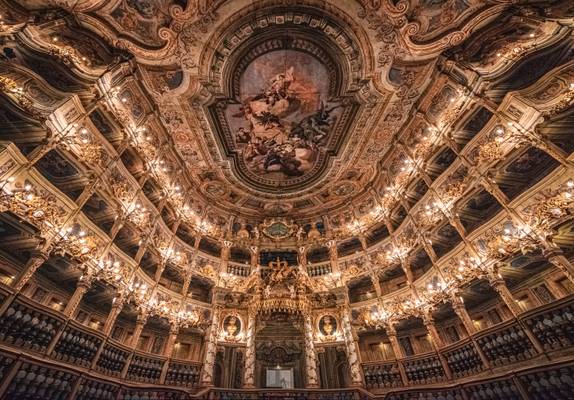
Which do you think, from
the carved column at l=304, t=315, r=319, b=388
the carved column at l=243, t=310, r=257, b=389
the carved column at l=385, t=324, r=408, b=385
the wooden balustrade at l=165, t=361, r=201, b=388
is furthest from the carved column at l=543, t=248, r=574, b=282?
the wooden balustrade at l=165, t=361, r=201, b=388

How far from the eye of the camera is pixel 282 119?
52.7 feet

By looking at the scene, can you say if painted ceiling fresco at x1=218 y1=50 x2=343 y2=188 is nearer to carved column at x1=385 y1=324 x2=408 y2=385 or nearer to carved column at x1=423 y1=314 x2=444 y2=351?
carved column at x1=385 y1=324 x2=408 y2=385

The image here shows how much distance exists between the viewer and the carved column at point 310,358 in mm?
13648

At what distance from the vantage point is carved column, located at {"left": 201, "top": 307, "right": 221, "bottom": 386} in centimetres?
1309

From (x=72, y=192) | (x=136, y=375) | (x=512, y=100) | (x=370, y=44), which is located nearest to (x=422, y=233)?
(x=512, y=100)

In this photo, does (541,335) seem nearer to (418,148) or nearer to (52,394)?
(418,148)

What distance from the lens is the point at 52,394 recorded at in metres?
7.89

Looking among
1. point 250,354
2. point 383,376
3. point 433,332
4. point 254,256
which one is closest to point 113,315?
point 250,354

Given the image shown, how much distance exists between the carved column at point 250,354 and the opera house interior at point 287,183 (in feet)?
0.99

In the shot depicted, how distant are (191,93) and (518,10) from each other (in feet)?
51.1

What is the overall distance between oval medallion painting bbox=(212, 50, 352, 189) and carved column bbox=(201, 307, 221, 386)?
9965mm

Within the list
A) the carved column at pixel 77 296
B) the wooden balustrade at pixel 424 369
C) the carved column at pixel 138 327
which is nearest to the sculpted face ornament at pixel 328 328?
the wooden balustrade at pixel 424 369

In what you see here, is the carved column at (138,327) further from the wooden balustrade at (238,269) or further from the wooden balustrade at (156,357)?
the wooden balustrade at (238,269)

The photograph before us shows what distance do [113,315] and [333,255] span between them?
45.7 ft
